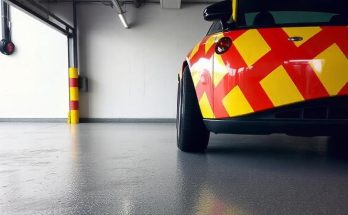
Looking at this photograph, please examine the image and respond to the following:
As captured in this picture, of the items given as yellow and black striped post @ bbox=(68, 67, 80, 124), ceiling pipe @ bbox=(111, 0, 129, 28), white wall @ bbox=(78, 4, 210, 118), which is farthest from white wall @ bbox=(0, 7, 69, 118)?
ceiling pipe @ bbox=(111, 0, 129, 28)

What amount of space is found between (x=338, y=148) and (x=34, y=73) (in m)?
6.77

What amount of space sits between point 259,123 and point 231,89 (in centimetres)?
27

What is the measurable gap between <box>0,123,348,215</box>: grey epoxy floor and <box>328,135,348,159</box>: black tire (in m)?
0.11

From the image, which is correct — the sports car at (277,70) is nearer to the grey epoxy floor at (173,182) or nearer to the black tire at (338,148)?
the grey epoxy floor at (173,182)

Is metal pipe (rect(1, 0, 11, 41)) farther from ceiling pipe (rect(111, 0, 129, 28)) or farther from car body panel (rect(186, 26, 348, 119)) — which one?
car body panel (rect(186, 26, 348, 119))

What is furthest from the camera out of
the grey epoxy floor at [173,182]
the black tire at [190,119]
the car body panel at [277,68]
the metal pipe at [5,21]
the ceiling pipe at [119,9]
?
the metal pipe at [5,21]

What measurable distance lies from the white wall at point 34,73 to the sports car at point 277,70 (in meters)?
6.11

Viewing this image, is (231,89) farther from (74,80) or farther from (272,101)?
(74,80)

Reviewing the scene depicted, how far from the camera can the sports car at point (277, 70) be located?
1873 mm

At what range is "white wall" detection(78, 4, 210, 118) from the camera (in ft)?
25.0

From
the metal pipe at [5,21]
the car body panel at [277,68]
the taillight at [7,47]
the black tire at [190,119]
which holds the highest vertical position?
the metal pipe at [5,21]

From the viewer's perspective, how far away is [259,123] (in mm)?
2020

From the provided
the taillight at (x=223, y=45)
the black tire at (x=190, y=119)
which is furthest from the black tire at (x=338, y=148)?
the taillight at (x=223, y=45)

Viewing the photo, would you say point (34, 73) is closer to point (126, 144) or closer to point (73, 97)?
point (73, 97)
